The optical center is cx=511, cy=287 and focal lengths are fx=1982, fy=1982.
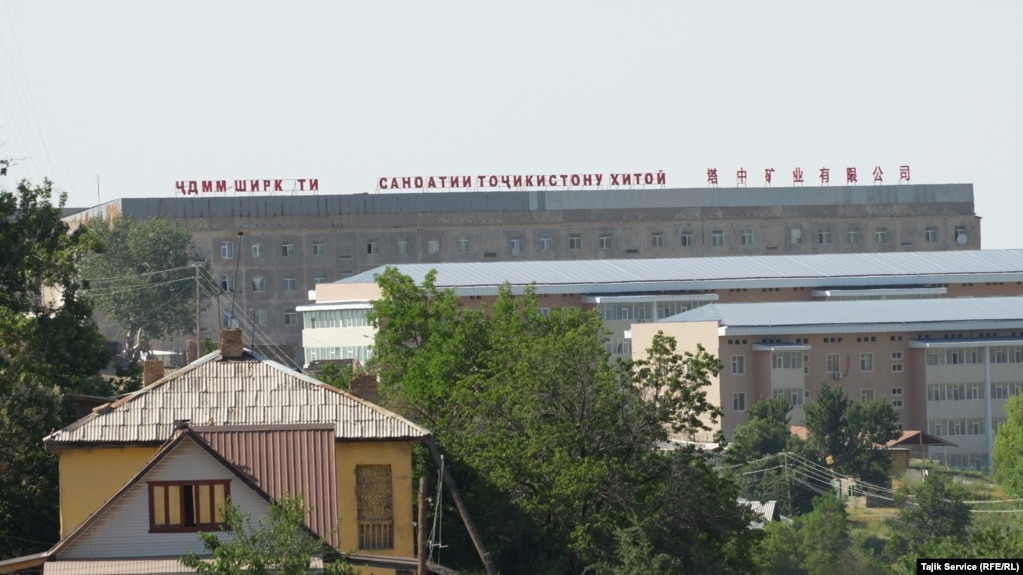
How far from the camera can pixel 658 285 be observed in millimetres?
158750

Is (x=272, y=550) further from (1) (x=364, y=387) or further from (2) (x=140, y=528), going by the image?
(1) (x=364, y=387)

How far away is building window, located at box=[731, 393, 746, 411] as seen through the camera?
139m

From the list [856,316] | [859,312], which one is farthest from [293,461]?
[859,312]

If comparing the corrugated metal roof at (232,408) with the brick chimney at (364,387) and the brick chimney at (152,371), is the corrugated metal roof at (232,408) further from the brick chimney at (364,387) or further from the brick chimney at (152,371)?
the brick chimney at (152,371)

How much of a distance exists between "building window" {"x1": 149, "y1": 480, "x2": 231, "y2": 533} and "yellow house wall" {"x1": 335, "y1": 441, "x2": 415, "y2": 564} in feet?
13.6

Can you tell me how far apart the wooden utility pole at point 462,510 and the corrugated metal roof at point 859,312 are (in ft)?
290

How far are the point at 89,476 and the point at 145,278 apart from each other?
126767 mm

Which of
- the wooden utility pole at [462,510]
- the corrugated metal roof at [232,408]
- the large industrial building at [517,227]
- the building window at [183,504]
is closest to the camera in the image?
the building window at [183,504]

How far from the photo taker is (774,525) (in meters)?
96.1

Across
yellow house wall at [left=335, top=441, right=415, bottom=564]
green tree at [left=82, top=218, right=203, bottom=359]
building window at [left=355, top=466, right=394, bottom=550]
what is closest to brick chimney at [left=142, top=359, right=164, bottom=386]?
yellow house wall at [left=335, top=441, right=415, bottom=564]

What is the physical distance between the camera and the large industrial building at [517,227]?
598 ft

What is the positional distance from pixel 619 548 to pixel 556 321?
1915cm

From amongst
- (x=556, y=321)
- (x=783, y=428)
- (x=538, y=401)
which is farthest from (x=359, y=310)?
(x=538, y=401)

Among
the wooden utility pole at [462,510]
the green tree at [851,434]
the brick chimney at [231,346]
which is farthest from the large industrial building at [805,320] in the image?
the brick chimney at [231,346]
